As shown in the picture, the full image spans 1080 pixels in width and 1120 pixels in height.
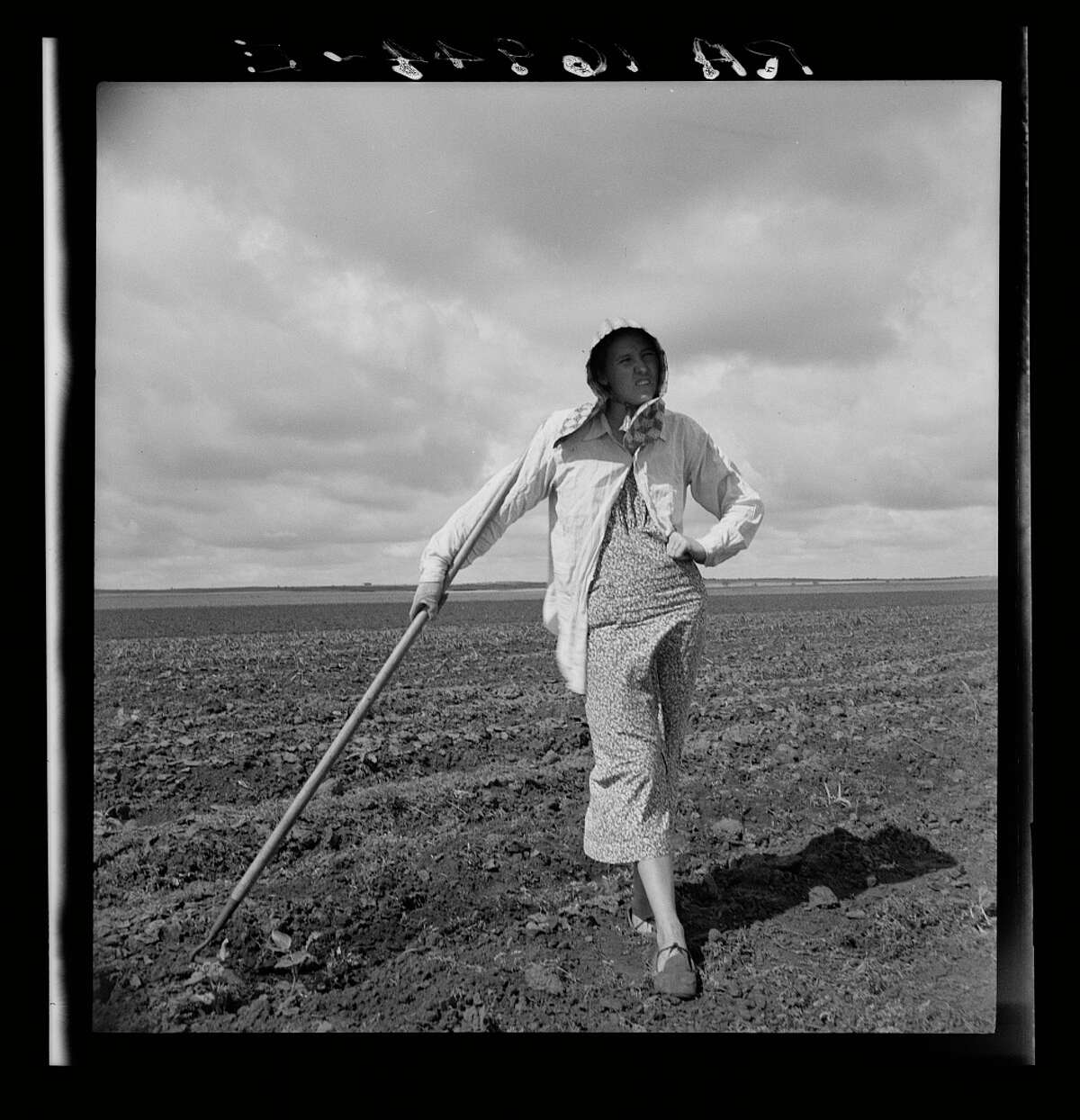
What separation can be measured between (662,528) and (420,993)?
1.67m

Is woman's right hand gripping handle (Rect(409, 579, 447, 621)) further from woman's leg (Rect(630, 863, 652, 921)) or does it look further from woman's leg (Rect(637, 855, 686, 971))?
woman's leg (Rect(630, 863, 652, 921))

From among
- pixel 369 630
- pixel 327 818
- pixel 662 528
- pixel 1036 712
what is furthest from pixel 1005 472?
pixel 369 630

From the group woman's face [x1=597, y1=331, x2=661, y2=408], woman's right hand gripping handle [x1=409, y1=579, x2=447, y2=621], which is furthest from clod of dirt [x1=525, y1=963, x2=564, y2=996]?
woman's face [x1=597, y1=331, x2=661, y2=408]

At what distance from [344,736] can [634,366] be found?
1.53 meters

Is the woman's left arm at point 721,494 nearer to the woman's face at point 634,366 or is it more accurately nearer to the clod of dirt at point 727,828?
the woman's face at point 634,366

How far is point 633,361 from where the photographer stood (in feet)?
9.39

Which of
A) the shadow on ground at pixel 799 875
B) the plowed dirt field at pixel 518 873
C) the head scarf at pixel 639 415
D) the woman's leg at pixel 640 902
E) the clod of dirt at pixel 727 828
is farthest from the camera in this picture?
the clod of dirt at pixel 727 828

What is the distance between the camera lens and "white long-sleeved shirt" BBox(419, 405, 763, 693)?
2.88 meters

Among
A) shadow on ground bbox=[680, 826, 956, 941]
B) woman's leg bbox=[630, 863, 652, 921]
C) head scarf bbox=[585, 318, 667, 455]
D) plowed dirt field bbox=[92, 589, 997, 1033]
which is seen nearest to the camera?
plowed dirt field bbox=[92, 589, 997, 1033]

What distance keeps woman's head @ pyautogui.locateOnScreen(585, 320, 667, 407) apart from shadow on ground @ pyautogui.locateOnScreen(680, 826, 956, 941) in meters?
1.90

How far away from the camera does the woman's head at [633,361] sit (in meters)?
2.85

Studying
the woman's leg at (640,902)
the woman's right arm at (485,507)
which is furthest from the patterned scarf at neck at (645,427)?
the woman's leg at (640,902)
